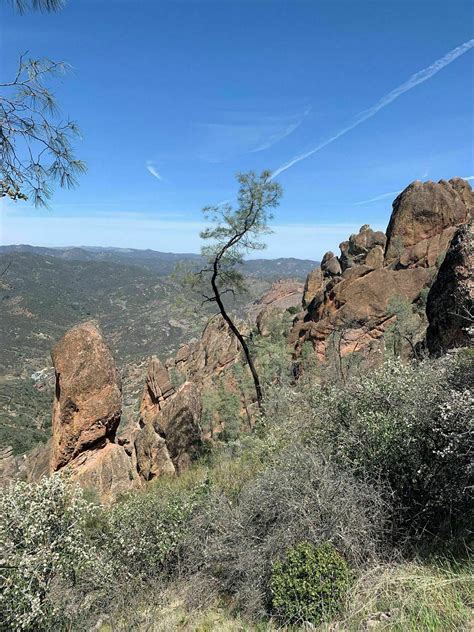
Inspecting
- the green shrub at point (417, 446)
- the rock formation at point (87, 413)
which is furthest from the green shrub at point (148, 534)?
the rock formation at point (87, 413)

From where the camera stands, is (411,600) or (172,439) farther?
(172,439)

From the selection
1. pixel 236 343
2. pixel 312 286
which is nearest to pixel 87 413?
pixel 236 343

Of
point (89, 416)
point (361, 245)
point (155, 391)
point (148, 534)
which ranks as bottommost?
point (155, 391)

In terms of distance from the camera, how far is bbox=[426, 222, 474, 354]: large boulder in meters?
9.27

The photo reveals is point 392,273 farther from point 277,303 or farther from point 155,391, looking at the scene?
point 277,303

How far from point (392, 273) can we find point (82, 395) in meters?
28.2

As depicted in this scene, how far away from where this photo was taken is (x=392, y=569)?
5.54 m

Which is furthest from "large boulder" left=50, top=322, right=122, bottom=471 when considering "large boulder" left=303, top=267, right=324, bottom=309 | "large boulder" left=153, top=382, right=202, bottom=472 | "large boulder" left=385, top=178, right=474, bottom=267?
"large boulder" left=303, top=267, right=324, bottom=309

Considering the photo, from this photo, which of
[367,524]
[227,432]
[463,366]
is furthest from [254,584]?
[227,432]

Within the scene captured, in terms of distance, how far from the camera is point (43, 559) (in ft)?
19.5

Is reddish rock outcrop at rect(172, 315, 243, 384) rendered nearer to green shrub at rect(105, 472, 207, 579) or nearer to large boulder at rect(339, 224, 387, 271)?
large boulder at rect(339, 224, 387, 271)

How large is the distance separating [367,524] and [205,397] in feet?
101

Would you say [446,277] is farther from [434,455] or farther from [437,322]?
[434,455]

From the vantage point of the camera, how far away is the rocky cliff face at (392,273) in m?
33.5
